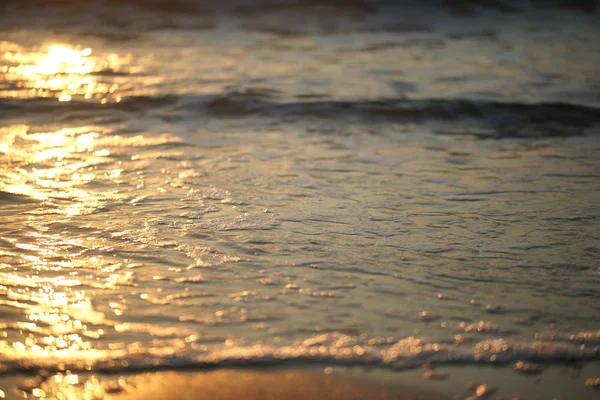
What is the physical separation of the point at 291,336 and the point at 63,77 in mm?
6167

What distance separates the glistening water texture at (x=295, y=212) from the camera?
2535 millimetres

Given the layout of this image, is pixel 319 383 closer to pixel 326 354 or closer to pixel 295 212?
pixel 326 354

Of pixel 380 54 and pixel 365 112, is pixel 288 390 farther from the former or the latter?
pixel 380 54

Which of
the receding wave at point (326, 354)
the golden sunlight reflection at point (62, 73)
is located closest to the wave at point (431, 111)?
the golden sunlight reflection at point (62, 73)

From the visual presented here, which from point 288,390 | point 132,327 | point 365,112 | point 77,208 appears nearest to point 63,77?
point 365,112

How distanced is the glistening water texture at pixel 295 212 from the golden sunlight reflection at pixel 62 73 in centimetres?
5

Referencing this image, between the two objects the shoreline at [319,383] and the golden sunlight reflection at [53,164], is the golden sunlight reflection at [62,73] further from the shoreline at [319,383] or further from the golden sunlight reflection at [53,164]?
the shoreline at [319,383]

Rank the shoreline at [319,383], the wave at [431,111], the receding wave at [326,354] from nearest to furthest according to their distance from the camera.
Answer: the shoreline at [319,383] < the receding wave at [326,354] < the wave at [431,111]

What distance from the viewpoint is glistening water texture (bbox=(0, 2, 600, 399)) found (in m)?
2.54

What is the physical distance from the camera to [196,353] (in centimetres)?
244

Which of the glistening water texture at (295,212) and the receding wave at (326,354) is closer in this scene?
the receding wave at (326,354)

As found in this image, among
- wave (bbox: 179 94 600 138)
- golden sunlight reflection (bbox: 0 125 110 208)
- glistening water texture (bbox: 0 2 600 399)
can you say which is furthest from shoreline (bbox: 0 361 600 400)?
wave (bbox: 179 94 600 138)

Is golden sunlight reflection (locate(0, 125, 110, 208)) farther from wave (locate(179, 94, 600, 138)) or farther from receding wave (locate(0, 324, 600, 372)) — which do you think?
receding wave (locate(0, 324, 600, 372))

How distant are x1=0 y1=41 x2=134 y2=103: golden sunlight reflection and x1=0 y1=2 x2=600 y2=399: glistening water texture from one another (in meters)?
0.05
